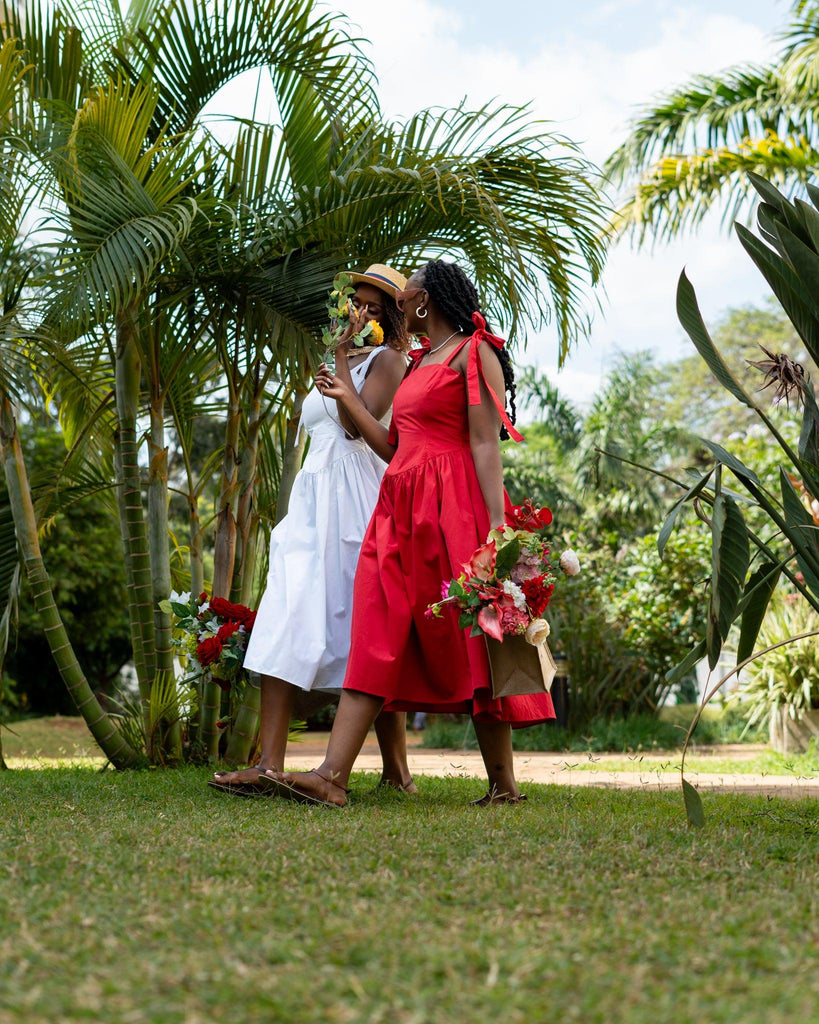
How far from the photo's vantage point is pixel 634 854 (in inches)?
103

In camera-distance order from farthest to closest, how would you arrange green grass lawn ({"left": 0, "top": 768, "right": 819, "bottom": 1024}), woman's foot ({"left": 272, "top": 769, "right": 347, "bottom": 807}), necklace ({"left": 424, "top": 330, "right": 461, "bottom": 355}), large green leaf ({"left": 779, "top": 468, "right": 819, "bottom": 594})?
necklace ({"left": 424, "top": 330, "right": 461, "bottom": 355}), woman's foot ({"left": 272, "top": 769, "right": 347, "bottom": 807}), large green leaf ({"left": 779, "top": 468, "right": 819, "bottom": 594}), green grass lawn ({"left": 0, "top": 768, "right": 819, "bottom": 1024})

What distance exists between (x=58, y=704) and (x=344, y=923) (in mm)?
12835

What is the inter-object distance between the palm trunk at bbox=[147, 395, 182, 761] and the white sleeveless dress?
1.16 m

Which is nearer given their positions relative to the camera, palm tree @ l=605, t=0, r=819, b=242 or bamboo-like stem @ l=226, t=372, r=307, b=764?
bamboo-like stem @ l=226, t=372, r=307, b=764

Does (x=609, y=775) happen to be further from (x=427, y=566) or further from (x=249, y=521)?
(x=427, y=566)

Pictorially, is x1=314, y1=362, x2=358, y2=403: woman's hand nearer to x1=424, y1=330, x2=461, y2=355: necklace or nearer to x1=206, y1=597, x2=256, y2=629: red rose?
x1=424, y1=330, x2=461, y2=355: necklace

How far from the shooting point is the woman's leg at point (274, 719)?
3684mm

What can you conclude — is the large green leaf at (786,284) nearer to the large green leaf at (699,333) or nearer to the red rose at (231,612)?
the large green leaf at (699,333)

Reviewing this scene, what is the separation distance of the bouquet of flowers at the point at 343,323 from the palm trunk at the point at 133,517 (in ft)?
4.42

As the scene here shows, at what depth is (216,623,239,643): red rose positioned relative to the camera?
13.7 ft


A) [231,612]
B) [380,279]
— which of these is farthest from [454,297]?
[231,612]

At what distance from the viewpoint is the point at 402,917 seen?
6.43ft

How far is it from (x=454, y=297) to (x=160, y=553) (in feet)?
6.86

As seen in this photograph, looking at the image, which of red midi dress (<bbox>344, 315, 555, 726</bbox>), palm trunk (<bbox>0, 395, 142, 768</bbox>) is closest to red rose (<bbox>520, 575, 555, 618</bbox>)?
red midi dress (<bbox>344, 315, 555, 726</bbox>)
